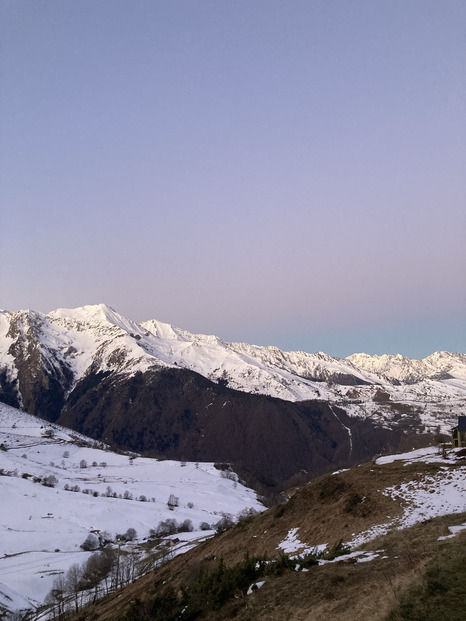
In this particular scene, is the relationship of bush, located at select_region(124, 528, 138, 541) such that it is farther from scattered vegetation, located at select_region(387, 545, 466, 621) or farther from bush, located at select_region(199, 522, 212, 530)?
scattered vegetation, located at select_region(387, 545, 466, 621)

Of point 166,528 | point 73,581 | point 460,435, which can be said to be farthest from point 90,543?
point 460,435

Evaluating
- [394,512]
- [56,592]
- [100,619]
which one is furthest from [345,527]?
[56,592]

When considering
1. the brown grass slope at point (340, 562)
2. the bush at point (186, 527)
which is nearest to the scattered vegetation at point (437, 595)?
the brown grass slope at point (340, 562)

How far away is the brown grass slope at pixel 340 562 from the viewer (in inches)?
871

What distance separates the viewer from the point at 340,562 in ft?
98.0

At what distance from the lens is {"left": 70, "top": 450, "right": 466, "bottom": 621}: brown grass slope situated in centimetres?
2212

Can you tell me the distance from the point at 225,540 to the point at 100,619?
17146 millimetres

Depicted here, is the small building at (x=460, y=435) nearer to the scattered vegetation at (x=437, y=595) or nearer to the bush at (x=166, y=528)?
the scattered vegetation at (x=437, y=595)

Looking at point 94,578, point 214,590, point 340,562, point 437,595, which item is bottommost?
point 94,578

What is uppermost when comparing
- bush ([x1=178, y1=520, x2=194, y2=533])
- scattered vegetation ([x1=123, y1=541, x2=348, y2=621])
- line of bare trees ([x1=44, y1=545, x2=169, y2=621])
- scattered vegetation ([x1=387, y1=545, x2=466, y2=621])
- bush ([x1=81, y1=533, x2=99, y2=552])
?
scattered vegetation ([x1=387, y1=545, x2=466, y2=621])

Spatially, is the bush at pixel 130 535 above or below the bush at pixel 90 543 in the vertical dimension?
below

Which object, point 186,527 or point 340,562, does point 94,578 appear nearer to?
point 186,527

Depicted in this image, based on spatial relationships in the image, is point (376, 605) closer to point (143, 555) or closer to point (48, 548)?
point (143, 555)

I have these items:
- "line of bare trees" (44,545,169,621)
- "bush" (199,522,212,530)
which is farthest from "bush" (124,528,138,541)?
"line of bare trees" (44,545,169,621)
